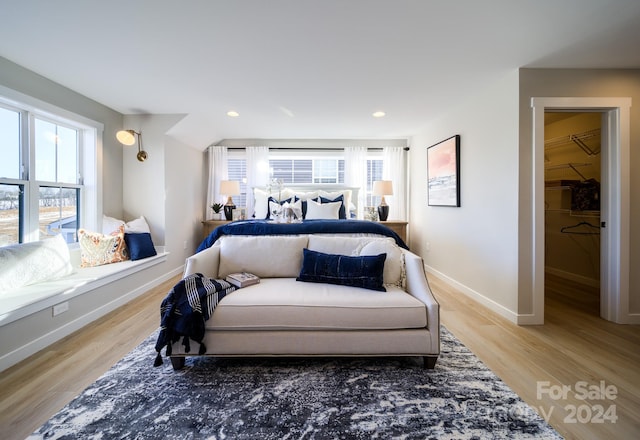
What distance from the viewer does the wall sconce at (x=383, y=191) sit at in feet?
15.3

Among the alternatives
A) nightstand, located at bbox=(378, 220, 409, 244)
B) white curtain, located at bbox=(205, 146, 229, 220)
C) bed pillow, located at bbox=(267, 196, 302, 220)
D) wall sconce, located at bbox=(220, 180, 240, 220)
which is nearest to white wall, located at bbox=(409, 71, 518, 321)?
nightstand, located at bbox=(378, 220, 409, 244)

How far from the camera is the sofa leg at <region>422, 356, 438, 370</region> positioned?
5.67ft

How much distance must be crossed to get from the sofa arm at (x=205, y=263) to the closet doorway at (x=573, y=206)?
11.9 ft

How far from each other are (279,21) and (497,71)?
203 centimetres

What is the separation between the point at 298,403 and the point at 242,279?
919 millimetres

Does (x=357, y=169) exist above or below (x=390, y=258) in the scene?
above

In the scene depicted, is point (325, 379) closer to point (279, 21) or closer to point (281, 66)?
point (279, 21)

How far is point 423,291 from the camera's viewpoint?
5.96 ft

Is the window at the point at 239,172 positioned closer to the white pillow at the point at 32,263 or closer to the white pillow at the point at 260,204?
the white pillow at the point at 260,204

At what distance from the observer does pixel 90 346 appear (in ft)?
6.68

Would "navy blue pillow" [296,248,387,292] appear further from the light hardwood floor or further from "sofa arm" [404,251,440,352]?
the light hardwood floor

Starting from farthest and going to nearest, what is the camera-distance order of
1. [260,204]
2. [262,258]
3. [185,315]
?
[260,204] < [262,258] < [185,315]

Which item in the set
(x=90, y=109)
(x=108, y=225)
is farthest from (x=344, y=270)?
(x=90, y=109)

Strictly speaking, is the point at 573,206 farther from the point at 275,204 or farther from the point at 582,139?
the point at 275,204
